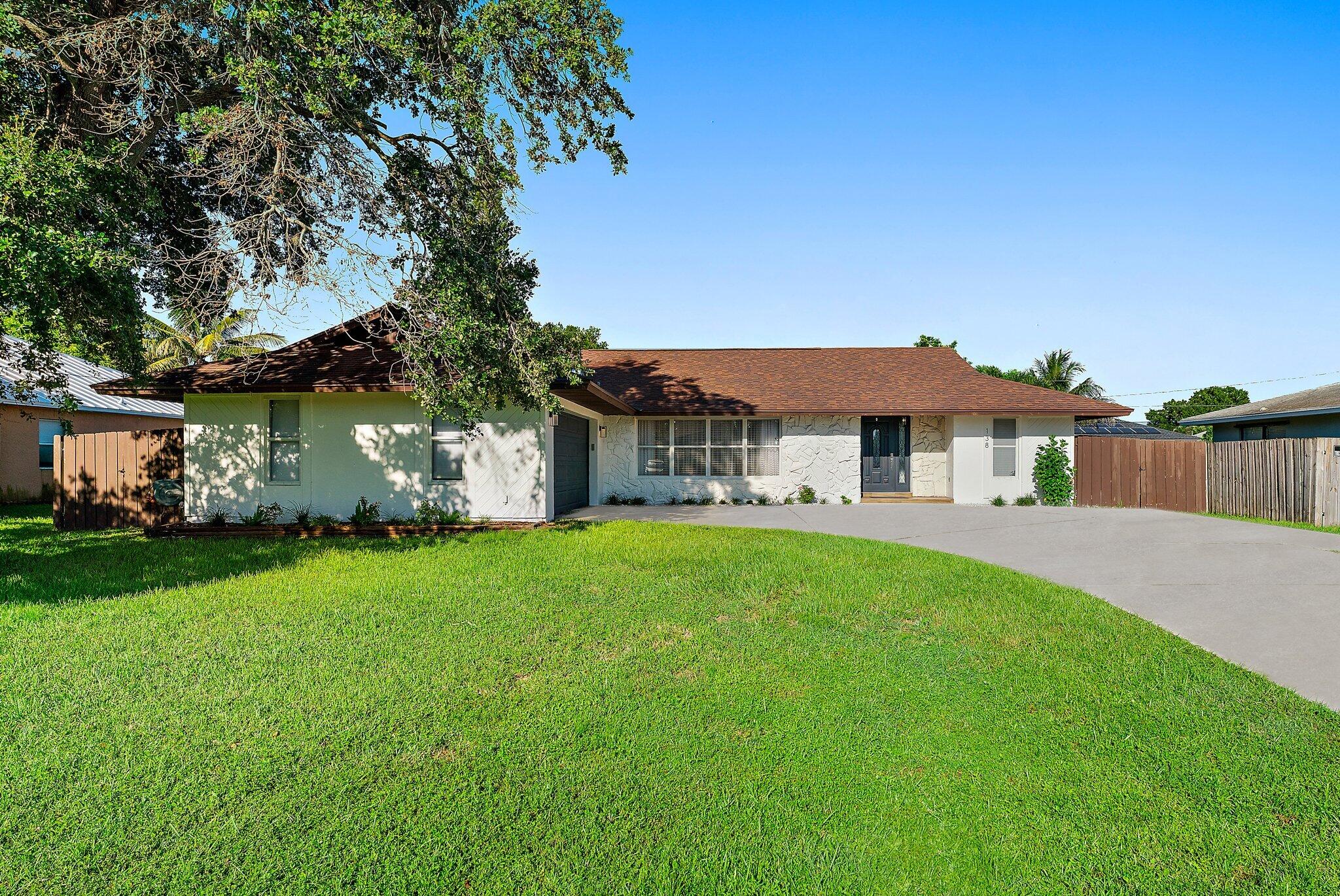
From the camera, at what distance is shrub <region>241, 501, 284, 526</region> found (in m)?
12.4

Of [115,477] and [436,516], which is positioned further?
[115,477]

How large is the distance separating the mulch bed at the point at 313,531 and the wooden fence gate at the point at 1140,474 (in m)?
13.7

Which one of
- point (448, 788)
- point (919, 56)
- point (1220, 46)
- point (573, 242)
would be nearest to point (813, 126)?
point (919, 56)

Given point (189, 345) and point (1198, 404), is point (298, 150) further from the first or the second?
point (1198, 404)

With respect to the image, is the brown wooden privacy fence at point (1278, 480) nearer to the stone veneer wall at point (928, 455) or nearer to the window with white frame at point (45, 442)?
the stone veneer wall at point (928, 455)

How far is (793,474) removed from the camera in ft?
58.1

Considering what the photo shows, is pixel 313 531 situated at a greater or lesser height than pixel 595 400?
lesser

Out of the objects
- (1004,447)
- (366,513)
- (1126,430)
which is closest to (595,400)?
(366,513)

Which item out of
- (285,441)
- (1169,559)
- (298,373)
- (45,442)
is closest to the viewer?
(1169,559)

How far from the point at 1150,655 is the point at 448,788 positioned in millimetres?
5242

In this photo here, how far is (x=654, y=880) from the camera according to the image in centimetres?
269

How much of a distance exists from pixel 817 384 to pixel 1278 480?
33.6 ft

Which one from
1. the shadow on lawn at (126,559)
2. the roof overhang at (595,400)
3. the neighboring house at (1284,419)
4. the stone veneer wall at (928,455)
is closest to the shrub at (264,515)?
the shadow on lawn at (126,559)

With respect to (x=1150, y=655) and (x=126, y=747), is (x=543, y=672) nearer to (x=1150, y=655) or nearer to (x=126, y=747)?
(x=126, y=747)
